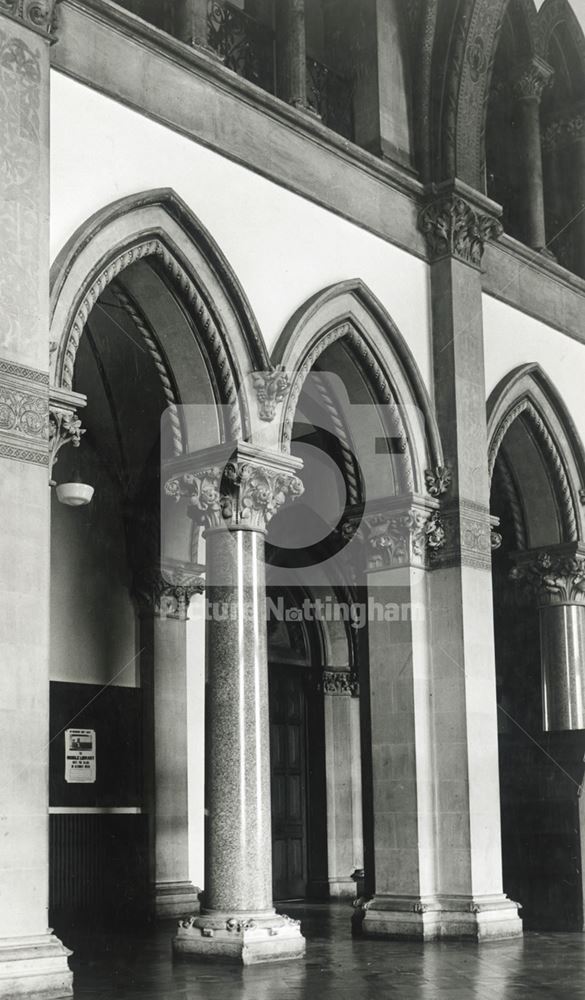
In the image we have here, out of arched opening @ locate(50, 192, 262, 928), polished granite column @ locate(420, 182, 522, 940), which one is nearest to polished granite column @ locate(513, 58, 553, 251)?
polished granite column @ locate(420, 182, 522, 940)

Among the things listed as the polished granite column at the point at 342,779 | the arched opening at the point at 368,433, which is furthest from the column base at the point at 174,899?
the polished granite column at the point at 342,779

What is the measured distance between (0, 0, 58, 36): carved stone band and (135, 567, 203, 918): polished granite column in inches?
229

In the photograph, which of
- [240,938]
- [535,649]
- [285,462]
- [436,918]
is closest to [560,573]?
[535,649]

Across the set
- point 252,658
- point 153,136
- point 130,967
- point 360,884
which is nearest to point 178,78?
point 153,136

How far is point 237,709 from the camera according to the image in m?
9.21

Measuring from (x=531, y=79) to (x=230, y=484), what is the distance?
654 centimetres

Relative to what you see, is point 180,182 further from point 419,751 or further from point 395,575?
point 419,751

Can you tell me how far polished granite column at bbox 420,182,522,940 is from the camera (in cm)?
1068

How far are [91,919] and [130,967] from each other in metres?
3.70

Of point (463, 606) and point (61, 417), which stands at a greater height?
point (61, 417)

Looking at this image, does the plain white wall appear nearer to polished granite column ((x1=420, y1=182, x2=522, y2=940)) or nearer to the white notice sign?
polished granite column ((x1=420, y1=182, x2=522, y2=940))

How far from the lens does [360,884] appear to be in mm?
Result: 14602

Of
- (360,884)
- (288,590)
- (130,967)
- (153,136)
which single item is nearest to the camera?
(130,967)

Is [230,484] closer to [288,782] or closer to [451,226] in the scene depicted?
[451,226]
